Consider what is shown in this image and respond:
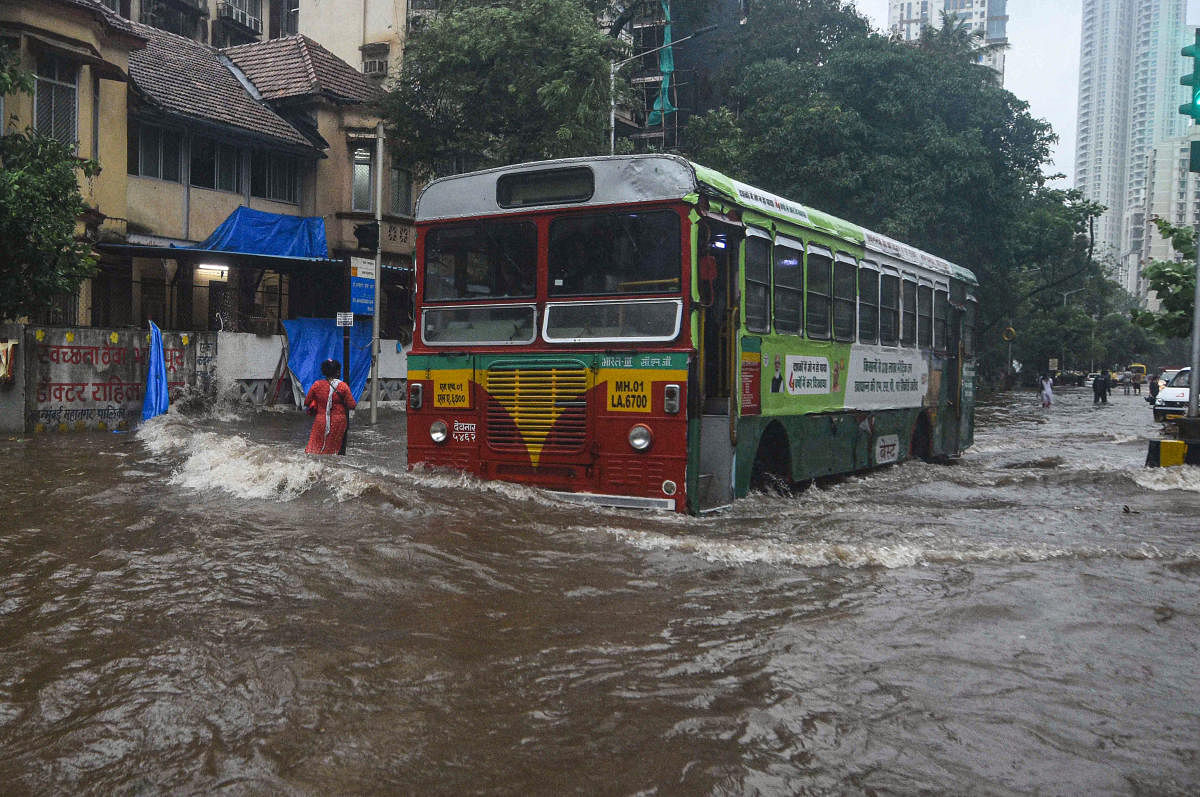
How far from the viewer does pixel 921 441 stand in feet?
49.3

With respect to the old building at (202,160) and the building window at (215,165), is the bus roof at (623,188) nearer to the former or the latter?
the old building at (202,160)

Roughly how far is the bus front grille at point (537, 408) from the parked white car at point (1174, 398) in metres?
24.8

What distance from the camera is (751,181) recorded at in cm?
3388

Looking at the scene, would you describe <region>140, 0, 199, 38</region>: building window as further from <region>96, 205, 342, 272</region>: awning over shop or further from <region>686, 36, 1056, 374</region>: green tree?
<region>686, 36, 1056, 374</region>: green tree

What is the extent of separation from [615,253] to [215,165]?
21707mm

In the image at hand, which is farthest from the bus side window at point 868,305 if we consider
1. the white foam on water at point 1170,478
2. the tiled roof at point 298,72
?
the tiled roof at point 298,72

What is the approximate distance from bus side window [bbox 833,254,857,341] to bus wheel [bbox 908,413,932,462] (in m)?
3.55

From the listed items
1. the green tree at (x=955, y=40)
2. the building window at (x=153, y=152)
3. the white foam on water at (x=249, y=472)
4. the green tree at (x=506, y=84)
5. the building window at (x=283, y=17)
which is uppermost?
the green tree at (x=955, y=40)

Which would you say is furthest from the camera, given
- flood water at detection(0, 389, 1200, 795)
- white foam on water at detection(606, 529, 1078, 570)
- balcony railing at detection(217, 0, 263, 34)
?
balcony railing at detection(217, 0, 263, 34)

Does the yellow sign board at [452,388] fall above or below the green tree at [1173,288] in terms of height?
below

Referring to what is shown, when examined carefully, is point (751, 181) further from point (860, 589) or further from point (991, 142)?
point (860, 589)

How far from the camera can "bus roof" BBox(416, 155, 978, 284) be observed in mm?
8266

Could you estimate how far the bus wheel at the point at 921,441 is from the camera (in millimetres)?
14711

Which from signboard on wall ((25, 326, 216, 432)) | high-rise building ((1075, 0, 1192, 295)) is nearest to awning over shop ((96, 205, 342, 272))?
signboard on wall ((25, 326, 216, 432))
